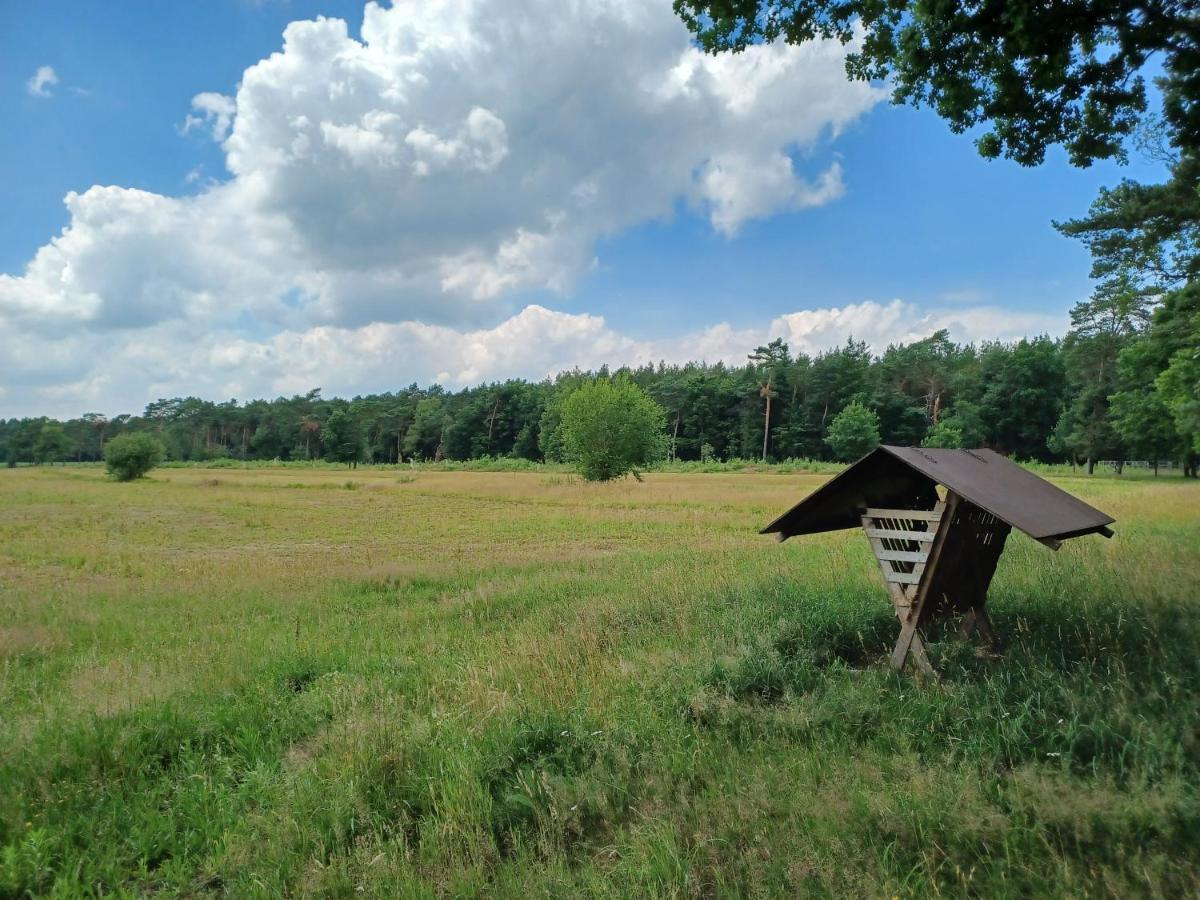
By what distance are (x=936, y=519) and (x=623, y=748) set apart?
293 cm

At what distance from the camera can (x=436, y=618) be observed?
891 cm

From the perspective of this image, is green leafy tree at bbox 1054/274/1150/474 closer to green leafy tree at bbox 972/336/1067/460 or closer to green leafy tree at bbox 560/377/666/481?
green leafy tree at bbox 972/336/1067/460

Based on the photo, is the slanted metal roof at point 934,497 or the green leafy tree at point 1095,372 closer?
the slanted metal roof at point 934,497

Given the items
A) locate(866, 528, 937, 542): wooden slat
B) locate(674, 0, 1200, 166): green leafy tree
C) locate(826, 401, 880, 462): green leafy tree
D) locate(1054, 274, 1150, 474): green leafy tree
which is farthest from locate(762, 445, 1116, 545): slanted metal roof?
locate(826, 401, 880, 462): green leafy tree

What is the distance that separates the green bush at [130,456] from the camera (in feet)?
189

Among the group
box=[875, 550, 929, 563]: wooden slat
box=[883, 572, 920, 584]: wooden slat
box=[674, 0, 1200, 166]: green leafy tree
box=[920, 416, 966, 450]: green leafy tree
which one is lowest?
box=[883, 572, 920, 584]: wooden slat

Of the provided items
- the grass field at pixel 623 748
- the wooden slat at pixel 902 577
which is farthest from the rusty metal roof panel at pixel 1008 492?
the grass field at pixel 623 748

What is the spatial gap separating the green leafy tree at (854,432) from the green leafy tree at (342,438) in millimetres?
72682

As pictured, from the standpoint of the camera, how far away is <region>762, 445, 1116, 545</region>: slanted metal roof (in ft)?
14.1

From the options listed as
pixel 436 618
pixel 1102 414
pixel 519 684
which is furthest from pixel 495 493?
pixel 1102 414

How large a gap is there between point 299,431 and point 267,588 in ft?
408

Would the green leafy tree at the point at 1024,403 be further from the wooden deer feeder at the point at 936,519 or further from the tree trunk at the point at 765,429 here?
the wooden deer feeder at the point at 936,519

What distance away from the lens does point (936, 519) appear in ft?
15.6

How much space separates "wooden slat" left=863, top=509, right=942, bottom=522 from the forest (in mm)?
26820
